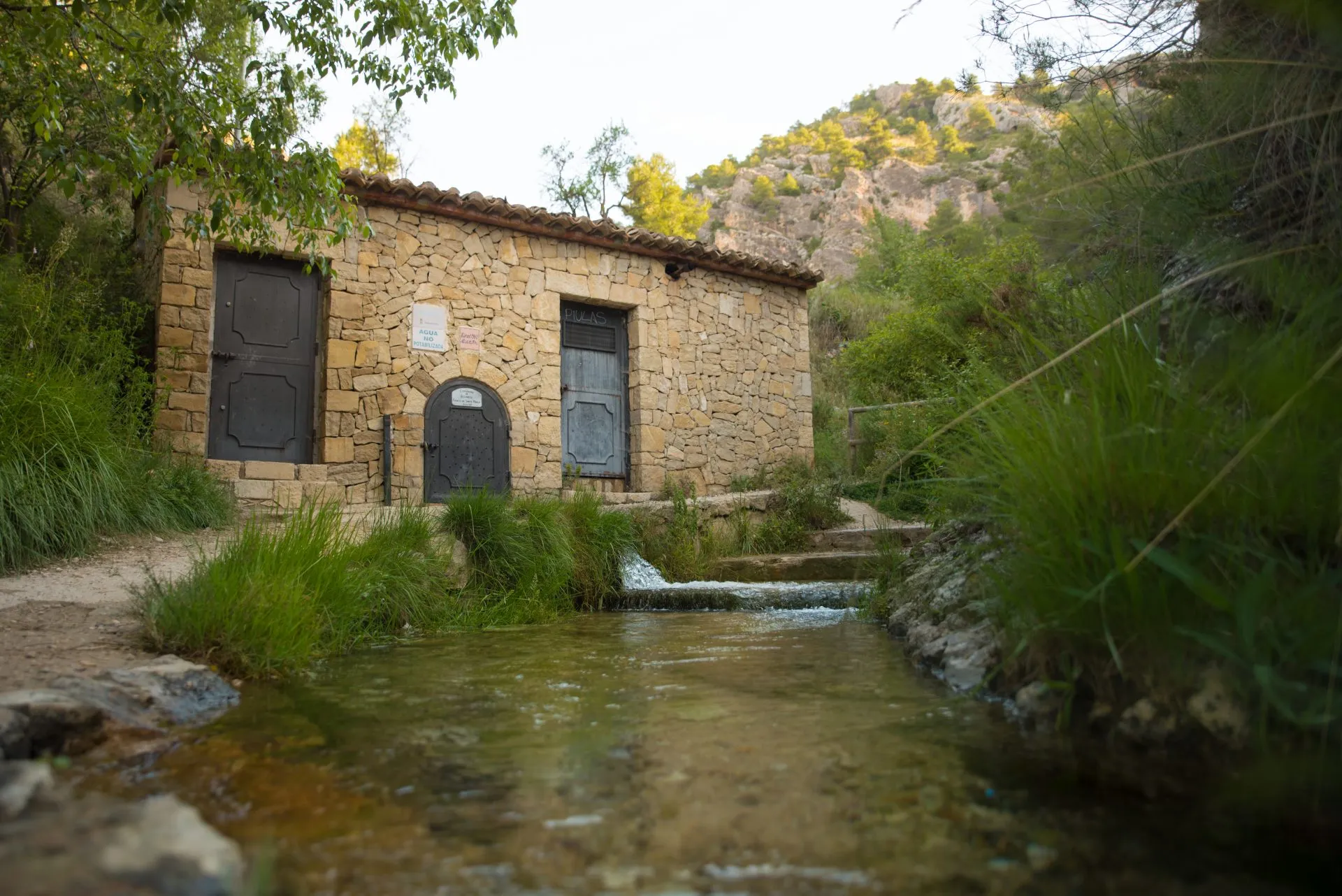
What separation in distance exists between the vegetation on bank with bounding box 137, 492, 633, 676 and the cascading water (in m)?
0.22

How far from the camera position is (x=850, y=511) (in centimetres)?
913

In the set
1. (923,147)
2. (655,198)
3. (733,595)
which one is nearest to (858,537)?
(733,595)

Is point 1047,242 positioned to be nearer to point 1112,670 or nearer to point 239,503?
point 1112,670

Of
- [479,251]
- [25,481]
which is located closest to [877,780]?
[25,481]

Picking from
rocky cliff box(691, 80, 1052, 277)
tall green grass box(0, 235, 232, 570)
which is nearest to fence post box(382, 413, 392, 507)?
tall green grass box(0, 235, 232, 570)

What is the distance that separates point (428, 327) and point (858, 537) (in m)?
4.57

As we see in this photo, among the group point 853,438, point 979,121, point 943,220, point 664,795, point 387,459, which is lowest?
point 664,795

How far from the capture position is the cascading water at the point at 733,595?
5.31 m

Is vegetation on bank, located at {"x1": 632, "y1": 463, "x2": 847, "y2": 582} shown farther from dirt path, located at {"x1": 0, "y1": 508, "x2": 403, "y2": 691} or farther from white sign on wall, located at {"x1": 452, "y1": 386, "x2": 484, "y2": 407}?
dirt path, located at {"x1": 0, "y1": 508, "x2": 403, "y2": 691}

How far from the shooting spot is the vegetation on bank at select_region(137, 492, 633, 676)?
2783 millimetres

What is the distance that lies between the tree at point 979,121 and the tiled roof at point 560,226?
42.2 meters

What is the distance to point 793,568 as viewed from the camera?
6.45m

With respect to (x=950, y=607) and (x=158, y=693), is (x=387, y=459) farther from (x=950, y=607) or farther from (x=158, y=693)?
(x=950, y=607)

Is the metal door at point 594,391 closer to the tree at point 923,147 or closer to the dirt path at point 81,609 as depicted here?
the dirt path at point 81,609
